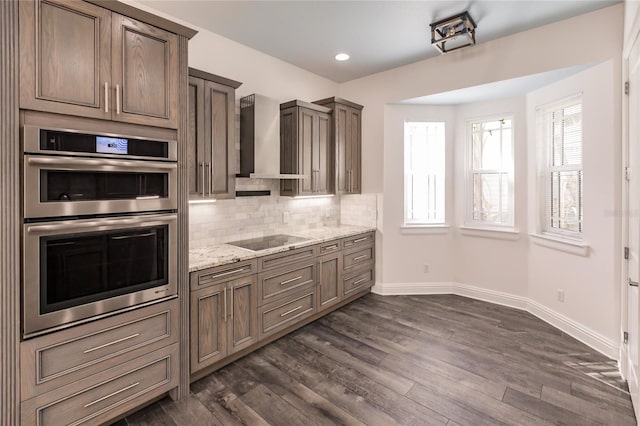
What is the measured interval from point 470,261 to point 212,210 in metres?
3.44

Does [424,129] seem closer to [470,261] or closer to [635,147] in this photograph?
[470,261]

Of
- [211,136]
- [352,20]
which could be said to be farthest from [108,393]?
[352,20]

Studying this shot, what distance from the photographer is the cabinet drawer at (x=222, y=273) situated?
2.39 m

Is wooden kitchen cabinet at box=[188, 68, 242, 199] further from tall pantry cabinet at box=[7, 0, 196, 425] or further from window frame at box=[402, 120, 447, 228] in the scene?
window frame at box=[402, 120, 447, 228]

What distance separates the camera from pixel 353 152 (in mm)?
4527

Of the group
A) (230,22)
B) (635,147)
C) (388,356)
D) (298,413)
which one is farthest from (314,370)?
(230,22)

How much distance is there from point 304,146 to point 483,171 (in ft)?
8.05

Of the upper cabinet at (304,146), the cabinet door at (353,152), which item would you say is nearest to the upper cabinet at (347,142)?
the cabinet door at (353,152)

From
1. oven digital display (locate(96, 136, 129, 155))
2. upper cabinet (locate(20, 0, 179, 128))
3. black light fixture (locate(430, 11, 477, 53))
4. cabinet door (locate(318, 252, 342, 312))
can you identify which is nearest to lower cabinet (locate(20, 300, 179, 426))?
oven digital display (locate(96, 136, 129, 155))

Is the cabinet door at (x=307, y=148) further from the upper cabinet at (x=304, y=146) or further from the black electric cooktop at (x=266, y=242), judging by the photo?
the black electric cooktop at (x=266, y=242)

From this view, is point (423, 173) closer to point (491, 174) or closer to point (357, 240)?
point (491, 174)

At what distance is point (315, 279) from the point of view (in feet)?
11.5

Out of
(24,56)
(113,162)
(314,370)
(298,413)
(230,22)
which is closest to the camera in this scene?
(24,56)

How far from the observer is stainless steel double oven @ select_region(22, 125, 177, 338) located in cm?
166
